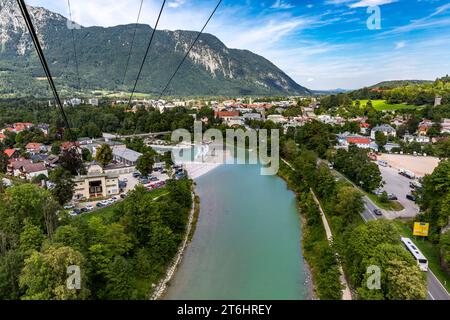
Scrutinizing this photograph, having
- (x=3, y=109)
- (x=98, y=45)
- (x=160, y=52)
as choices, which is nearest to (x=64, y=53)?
(x=98, y=45)

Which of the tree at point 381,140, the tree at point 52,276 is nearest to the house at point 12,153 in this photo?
the tree at point 52,276

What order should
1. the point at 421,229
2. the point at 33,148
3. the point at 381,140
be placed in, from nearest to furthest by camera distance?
the point at 421,229 < the point at 33,148 < the point at 381,140

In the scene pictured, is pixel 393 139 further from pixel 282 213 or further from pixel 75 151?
pixel 75 151

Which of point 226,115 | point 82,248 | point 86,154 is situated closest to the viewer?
point 82,248

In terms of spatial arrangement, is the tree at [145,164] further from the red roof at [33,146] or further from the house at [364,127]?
the house at [364,127]

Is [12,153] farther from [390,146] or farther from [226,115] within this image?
[390,146]

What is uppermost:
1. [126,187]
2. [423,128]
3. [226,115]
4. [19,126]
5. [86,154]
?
[226,115]

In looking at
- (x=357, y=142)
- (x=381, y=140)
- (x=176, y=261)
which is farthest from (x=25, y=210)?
(x=381, y=140)
